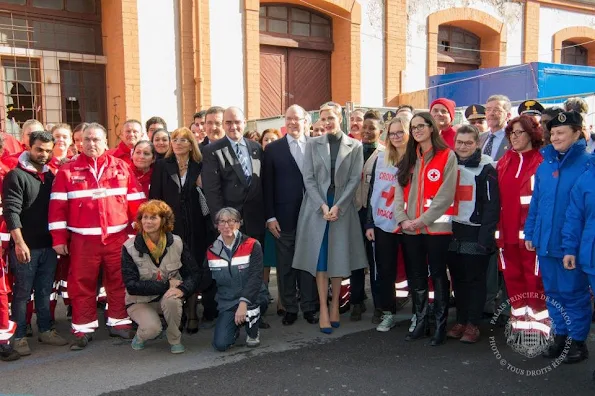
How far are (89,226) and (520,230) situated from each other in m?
3.69

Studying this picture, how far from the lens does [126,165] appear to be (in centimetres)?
512

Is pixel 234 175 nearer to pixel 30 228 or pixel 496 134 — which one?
pixel 30 228

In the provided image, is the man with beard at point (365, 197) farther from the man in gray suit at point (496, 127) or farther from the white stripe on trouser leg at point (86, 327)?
the white stripe on trouser leg at point (86, 327)

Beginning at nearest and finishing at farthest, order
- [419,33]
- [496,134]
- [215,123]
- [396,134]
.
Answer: [396,134]
[215,123]
[496,134]
[419,33]

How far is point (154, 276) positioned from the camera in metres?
4.82

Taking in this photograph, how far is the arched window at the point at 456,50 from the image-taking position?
49.9ft

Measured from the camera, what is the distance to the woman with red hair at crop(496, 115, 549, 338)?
4621 millimetres

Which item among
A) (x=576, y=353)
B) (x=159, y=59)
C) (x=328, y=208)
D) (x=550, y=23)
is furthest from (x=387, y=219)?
(x=550, y=23)

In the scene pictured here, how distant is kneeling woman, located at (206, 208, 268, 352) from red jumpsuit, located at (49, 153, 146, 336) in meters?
0.88

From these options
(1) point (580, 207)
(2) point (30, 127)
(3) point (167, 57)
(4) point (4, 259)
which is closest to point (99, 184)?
(4) point (4, 259)

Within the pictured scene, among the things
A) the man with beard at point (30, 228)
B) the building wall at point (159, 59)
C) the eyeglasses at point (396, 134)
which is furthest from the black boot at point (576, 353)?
the building wall at point (159, 59)

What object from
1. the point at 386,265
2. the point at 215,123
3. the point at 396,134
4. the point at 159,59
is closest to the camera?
the point at 396,134

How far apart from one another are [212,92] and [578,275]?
8.43 metres

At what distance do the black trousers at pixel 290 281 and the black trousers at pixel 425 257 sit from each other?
996 millimetres
